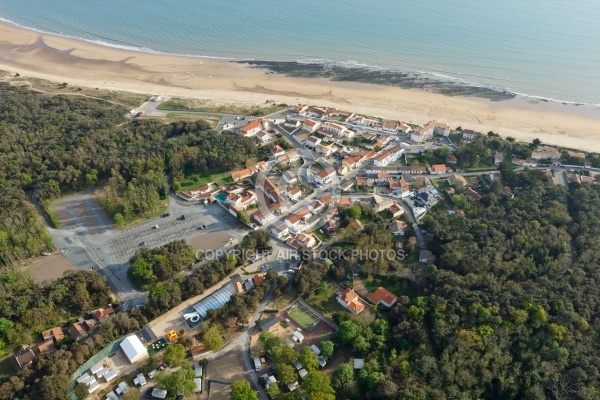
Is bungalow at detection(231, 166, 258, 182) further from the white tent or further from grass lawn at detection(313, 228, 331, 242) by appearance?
the white tent

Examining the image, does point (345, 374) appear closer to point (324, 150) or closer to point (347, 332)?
point (347, 332)

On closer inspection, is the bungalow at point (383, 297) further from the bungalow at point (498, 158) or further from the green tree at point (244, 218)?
the bungalow at point (498, 158)

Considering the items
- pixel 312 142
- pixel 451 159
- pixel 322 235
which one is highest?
pixel 312 142

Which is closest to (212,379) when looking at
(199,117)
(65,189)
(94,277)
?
(94,277)

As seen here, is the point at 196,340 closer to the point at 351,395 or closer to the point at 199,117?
the point at 351,395

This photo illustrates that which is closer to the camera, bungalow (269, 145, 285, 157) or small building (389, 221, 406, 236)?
small building (389, 221, 406, 236)

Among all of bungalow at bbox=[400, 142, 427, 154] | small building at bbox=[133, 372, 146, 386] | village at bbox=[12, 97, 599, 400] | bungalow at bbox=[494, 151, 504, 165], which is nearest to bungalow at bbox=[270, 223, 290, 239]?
village at bbox=[12, 97, 599, 400]

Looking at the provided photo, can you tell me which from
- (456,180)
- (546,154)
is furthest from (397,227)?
(546,154)
